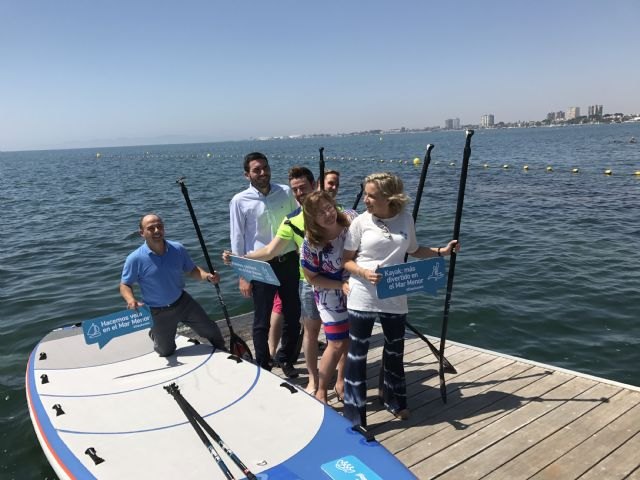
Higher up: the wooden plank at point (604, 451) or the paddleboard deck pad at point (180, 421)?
the paddleboard deck pad at point (180, 421)

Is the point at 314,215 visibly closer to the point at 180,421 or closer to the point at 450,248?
the point at 450,248

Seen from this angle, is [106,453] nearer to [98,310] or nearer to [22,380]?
[22,380]

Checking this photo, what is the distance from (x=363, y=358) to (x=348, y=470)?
1069 mm

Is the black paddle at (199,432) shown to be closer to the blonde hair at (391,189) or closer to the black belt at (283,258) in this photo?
the black belt at (283,258)

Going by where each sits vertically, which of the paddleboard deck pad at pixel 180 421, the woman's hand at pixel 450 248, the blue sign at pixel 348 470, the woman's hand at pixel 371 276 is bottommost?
the paddleboard deck pad at pixel 180 421

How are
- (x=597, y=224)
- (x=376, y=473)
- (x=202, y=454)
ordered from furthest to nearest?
1. (x=597, y=224)
2. (x=202, y=454)
3. (x=376, y=473)

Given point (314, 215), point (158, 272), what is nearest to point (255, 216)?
point (158, 272)

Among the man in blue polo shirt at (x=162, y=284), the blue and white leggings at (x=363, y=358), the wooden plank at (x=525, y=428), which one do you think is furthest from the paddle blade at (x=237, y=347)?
the wooden plank at (x=525, y=428)

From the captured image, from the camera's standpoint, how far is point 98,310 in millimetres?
10414

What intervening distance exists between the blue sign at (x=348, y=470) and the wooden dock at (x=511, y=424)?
2.26 ft

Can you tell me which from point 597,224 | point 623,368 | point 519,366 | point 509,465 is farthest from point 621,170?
point 509,465

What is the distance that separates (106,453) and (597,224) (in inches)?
626

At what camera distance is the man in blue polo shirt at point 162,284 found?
205 inches

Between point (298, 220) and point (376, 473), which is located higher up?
point (298, 220)
